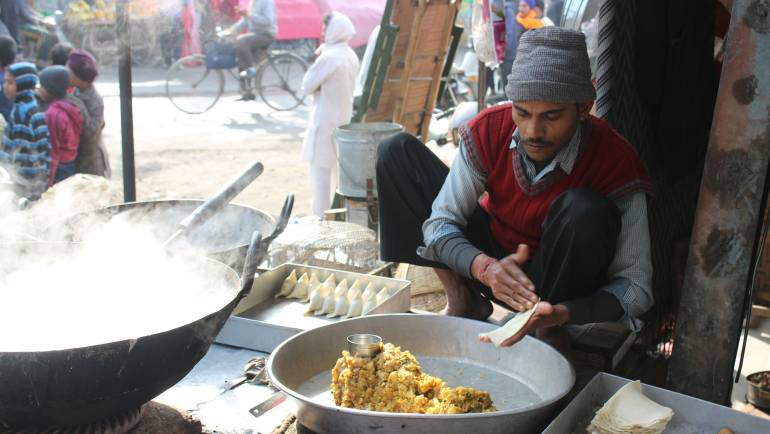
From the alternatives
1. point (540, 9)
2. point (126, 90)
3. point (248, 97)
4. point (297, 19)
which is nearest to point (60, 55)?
point (126, 90)

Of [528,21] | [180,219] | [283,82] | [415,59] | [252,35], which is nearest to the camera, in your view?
[180,219]

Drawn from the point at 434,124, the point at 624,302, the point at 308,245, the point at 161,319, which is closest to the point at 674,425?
the point at 624,302

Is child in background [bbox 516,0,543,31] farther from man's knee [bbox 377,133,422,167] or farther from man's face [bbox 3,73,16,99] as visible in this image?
man's knee [bbox 377,133,422,167]

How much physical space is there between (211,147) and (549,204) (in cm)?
726

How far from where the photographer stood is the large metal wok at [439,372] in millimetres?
1547

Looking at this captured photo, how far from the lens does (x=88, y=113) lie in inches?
214

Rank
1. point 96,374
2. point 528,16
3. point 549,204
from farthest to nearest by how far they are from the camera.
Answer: point 528,16 → point 549,204 → point 96,374

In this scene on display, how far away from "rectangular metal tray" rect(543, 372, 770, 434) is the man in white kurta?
4267 millimetres

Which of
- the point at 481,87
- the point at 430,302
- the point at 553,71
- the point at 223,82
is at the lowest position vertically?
the point at 430,302

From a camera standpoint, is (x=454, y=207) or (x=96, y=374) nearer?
(x=96, y=374)

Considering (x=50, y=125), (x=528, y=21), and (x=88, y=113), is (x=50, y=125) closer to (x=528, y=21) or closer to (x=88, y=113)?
(x=88, y=113)

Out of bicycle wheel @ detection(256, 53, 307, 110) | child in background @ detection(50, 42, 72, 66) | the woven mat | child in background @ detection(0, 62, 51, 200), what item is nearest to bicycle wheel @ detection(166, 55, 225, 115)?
bicycle wheel @ detection(256, 53, 307, 110)

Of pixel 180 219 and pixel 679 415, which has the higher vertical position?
pixel 180 219

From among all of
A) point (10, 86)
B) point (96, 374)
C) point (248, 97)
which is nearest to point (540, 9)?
point (248, 97)
